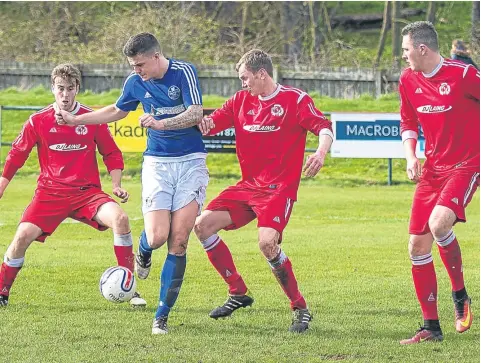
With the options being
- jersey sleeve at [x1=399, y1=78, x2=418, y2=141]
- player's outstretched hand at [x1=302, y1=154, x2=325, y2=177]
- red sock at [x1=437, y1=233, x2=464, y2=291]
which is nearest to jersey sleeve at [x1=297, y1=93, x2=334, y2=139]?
player's outstretched hand at [x1=302, y1=154, x2=325, y2=177]

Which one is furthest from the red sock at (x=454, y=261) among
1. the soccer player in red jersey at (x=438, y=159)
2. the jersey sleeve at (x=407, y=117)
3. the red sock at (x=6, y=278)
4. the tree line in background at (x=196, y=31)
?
the tree line in background at (x=196, y=31)

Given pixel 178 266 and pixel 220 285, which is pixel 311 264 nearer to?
pixel 220 285

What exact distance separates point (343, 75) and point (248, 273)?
58.3 ft

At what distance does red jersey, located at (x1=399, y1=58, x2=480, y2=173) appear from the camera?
773 cm

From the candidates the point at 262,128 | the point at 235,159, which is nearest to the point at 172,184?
the point at 262,128

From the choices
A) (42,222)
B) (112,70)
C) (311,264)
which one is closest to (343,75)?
(112,70)

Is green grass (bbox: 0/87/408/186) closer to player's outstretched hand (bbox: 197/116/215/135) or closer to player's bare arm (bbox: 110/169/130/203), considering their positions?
player's bare arm (bbox: 110/169/130/203)

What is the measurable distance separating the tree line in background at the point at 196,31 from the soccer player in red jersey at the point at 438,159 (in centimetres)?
2176

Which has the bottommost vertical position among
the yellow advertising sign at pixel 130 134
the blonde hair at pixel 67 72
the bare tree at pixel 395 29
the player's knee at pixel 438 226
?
the bare tree at pixel 395 29

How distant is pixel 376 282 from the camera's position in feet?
34.2

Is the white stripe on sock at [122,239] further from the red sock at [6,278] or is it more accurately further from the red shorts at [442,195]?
the red shorts at [442,195]

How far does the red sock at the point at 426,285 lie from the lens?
783 centimetres

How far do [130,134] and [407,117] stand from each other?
1463 cm

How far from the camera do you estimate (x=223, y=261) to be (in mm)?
8758
